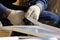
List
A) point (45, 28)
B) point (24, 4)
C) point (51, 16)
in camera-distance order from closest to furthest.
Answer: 1. point (45, 28)
2. point (51, 16)
3. point (24, 4)

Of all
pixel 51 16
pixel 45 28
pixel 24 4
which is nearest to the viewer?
pixel 45 28

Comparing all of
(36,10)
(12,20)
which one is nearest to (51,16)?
(36,10)

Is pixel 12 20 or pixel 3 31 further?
pixel 12 20

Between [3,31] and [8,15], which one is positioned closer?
[3,31]

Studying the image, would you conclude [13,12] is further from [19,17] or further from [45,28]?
[45,28]

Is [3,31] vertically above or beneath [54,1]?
beneath

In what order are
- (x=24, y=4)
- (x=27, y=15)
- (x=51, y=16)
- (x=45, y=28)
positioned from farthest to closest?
(x=24, y=4), (x=51, y=16), (x=27, y=15), (x=45, y=28)

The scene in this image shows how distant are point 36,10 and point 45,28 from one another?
243 mm

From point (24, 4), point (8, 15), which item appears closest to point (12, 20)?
point (8, 15)

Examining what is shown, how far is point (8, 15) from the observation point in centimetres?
87

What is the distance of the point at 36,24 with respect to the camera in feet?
2.21

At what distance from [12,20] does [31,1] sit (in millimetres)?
249

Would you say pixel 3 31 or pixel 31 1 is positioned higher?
pixel 31 1

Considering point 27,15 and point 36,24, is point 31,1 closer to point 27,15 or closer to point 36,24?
point 27,15
